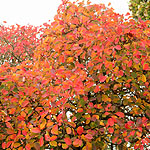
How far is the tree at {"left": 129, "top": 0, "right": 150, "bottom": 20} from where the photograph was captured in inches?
405

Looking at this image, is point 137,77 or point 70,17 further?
point 70,17

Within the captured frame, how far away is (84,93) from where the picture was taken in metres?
3.23

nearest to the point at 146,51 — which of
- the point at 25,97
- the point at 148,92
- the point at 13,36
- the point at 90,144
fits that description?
the point at 148,92

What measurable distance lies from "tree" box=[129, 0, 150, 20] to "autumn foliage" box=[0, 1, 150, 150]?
7.04 m

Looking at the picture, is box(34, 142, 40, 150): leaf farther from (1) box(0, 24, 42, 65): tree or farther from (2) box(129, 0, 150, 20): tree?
(2) box(129, 0, 150, 20): tree

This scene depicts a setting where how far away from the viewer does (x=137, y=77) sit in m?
3.55

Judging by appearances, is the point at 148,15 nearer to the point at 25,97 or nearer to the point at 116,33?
the point at 116,33

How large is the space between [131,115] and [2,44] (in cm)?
722

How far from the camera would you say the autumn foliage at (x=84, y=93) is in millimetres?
3182

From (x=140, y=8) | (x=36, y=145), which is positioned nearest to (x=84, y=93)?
(x=36, y=145)

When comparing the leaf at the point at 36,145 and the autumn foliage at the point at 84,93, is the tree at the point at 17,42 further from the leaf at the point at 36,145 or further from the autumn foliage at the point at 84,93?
the leaf at the point at 36,145

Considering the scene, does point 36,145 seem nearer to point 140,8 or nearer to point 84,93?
point 84,93

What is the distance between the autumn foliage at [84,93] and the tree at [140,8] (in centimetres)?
704

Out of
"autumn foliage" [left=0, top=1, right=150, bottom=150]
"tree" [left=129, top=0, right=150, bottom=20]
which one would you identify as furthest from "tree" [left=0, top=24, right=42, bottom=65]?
"autumn foliage" [left=0, top=1, right=150, bottom=150]
